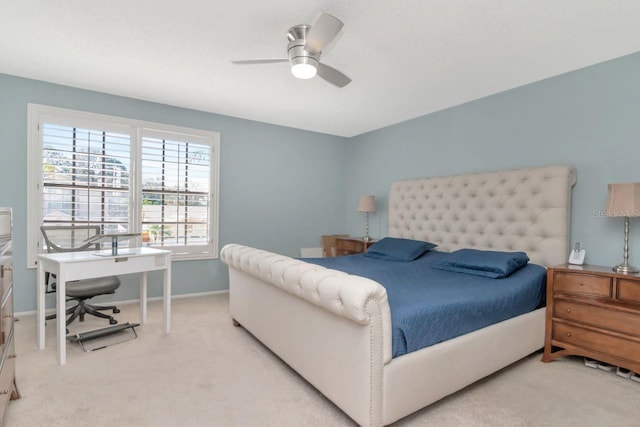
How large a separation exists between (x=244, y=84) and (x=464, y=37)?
2.02 m

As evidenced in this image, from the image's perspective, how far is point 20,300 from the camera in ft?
10.7

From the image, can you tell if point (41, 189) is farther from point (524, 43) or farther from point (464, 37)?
point (524, 43)

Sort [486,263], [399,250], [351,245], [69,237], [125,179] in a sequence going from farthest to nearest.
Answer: [351,245] < [125,179] < [399,250] < [69,237] < [486,263]

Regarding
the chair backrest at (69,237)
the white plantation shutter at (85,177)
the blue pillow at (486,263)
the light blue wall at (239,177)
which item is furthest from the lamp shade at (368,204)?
the chair backrest at (69,237)

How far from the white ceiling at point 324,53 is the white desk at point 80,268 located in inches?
65.0

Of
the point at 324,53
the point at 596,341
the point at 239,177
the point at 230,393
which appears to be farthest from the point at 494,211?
the point at 239,177

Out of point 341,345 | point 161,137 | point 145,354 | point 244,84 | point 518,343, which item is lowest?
point 145,354

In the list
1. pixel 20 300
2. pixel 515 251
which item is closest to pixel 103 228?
pixel 20 300

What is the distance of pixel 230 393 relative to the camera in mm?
1990

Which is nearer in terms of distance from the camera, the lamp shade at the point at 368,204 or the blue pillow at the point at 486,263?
the blue pillow at the point at 486,263

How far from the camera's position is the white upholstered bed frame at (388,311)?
5.16 feet

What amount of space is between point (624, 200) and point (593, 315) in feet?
2.74

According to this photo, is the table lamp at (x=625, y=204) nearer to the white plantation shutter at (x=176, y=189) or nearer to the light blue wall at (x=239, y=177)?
the light blue wall at (x=239, y=177)

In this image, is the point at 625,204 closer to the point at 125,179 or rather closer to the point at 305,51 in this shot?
the point at 305,51
